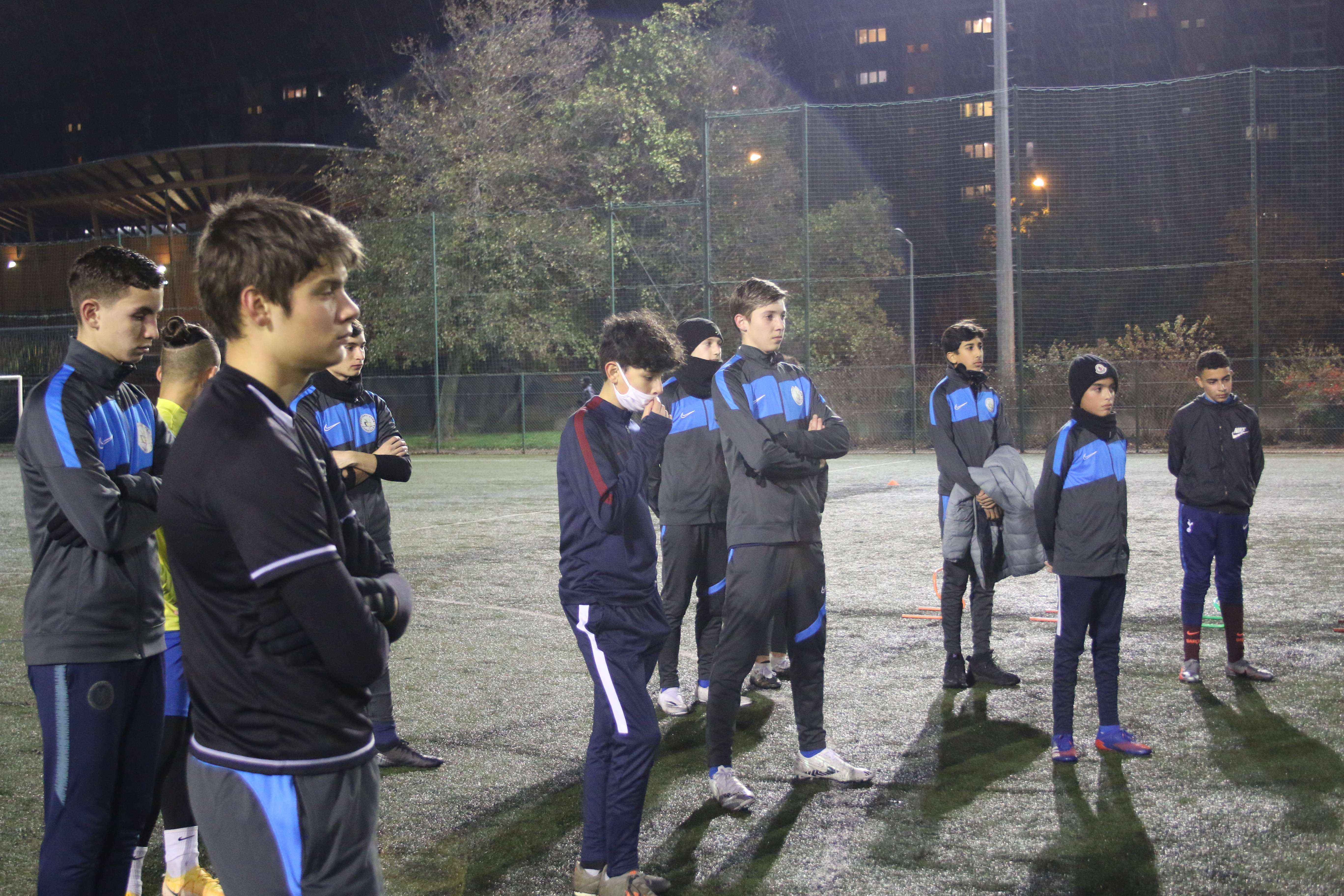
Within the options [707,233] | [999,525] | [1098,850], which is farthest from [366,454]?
[707,233]

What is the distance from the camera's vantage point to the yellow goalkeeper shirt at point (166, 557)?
350cm

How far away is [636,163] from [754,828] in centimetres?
3145

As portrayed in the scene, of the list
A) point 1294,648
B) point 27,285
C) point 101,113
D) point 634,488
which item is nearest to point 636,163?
point 27,285

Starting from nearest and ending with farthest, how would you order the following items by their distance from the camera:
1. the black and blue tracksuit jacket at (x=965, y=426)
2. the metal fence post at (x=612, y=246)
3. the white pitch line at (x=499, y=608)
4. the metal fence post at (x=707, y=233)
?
the black and blue tracksuit jacket at (x=965, y=426), the white pitch line at (x=499, y=608), the metal fence post at (x=707, y=233), the metal fence post at (x=612, y=246)

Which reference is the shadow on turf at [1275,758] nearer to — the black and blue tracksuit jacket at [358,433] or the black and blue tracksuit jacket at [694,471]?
the black and blue tracksuit jacket at [694,471]

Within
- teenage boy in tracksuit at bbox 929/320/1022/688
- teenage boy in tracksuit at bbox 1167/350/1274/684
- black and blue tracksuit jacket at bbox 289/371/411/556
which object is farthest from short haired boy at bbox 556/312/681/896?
teenage boy in tracksuit at bbox 1167/350/1274/684

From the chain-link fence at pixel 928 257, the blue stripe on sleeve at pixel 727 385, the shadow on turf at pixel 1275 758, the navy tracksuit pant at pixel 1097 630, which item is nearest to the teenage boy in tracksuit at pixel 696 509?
the blue stripe on sleeve at pixel 727 385

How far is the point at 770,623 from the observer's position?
446 centimetres

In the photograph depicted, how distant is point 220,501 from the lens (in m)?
1.65

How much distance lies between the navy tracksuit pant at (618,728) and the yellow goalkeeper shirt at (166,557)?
128 centimetres

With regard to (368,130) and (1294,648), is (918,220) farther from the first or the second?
(1294,648)

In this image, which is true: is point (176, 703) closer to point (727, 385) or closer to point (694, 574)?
point (727, 385)

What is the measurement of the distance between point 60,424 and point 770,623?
266 cm

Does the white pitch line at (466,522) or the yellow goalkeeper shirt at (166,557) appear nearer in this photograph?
the yellow goalkeeper shirt at (166,557)
